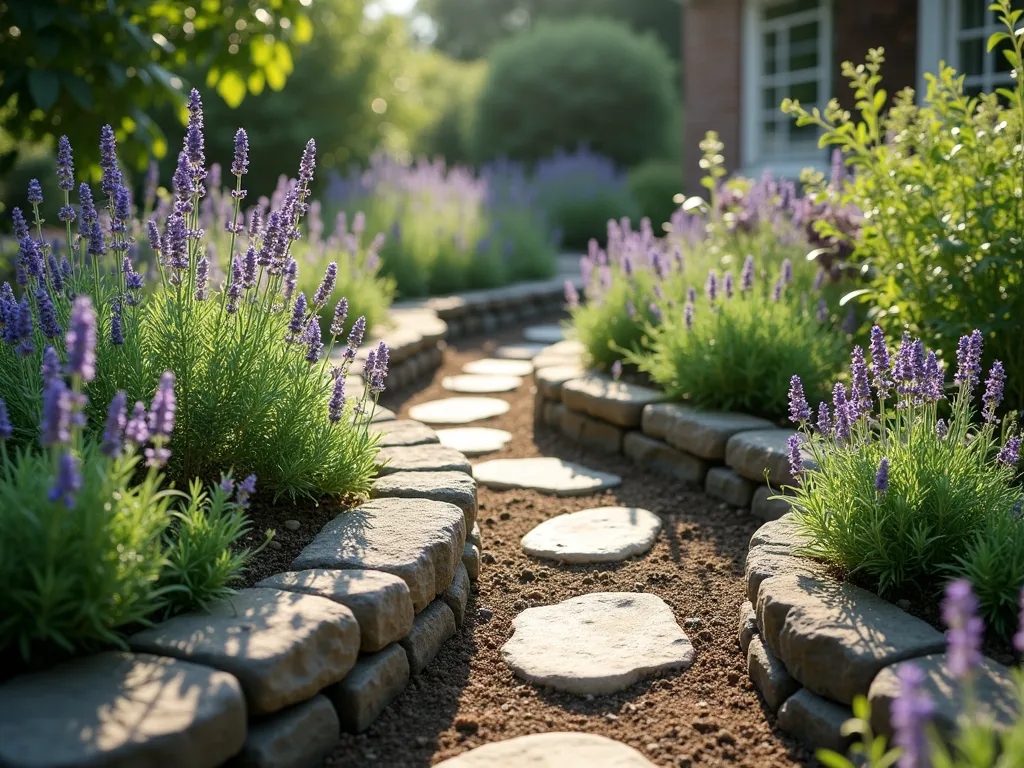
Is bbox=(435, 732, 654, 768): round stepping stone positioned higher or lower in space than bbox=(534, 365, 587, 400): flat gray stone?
lower

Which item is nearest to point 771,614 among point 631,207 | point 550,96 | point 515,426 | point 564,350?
point 515,426

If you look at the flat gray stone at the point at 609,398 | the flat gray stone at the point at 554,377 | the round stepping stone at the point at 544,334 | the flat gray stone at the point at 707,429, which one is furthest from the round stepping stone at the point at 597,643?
the round stepping stone at the point at 544,334

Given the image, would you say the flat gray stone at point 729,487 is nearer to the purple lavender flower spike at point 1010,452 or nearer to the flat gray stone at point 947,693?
the purple lavender flower spike at point 1010,452

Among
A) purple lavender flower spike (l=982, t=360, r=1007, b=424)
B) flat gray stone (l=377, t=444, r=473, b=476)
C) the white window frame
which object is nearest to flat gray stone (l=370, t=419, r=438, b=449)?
flat gray stone (l=377, t=444, r=473, b=476)

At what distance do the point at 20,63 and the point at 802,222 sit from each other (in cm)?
348

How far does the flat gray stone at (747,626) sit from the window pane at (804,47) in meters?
7.56

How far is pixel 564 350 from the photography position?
18.5 feet

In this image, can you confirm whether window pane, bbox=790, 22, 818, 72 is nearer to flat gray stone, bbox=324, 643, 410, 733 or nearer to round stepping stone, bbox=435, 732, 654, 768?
flat gray stone, bbox=324, 643, 410, 733

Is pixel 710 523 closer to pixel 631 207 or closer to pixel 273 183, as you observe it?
pixel 631 207

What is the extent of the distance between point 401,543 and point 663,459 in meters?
1.84

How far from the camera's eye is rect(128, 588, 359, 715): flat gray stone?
77.0 inches

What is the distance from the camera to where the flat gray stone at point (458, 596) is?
110 inches

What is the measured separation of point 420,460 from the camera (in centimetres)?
332

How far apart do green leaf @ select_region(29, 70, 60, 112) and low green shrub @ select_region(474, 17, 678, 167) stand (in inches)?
571
